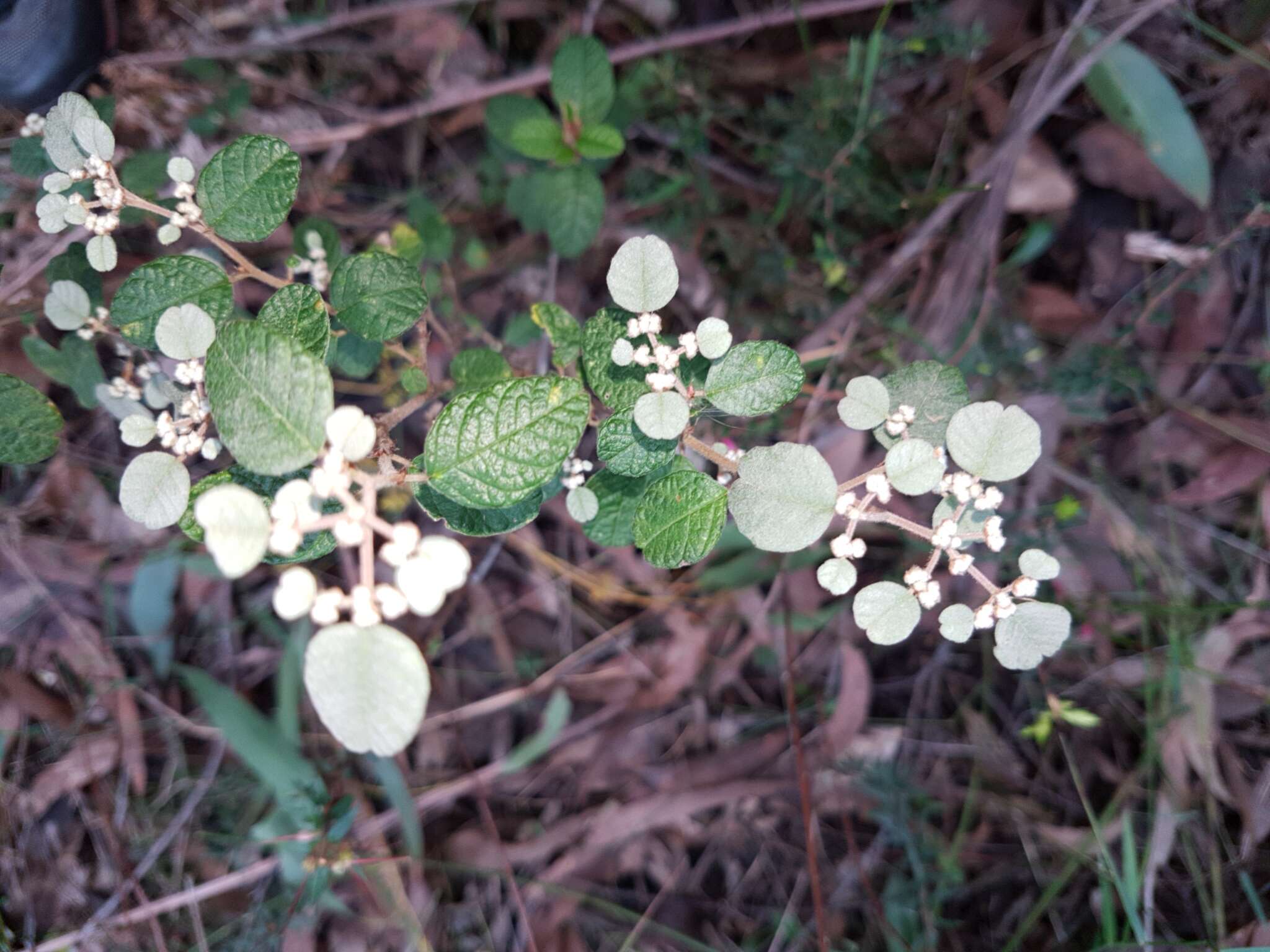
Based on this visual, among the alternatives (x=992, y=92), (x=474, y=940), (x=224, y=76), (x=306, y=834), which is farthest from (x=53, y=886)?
(x=992, y=92)

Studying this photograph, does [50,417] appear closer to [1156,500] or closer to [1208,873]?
[1156,500]

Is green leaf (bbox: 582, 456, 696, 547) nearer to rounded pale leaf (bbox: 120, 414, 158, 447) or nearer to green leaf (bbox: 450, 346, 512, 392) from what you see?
green leaf (bbox: 450, 346, 512, 392)

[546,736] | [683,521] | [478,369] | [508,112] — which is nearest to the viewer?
[683,521]

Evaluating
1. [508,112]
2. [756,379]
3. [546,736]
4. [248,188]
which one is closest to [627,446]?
[756,379]

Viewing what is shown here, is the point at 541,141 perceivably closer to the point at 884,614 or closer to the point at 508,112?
the point at 508,112

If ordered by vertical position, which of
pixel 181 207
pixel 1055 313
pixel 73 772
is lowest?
pixel 73 772

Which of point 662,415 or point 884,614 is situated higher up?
point 662,415

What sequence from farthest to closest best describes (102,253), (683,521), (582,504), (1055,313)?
(1055,313) < (582,504) < (102,253) < (683,521)
